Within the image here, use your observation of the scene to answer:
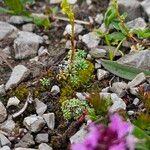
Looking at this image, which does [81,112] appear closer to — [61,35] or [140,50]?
[140,50]

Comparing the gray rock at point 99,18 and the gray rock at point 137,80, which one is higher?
the gray rock at point 99,18

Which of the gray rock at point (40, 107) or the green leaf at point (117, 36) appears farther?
the green leaf at point (117, 36)

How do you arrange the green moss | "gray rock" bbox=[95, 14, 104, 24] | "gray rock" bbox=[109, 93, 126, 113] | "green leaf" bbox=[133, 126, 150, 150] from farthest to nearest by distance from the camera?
"gray rock" bbox=[95, 14, 104, 24], the green moss, "gray rock" bbox=[109, 93, 126, 113], "green leaf" bbox=[133, 126, 150, 150]

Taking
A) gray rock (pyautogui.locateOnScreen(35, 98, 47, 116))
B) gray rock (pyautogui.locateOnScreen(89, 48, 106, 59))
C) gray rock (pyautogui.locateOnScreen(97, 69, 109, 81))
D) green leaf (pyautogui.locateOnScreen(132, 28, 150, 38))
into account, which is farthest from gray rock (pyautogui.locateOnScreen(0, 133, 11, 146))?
green leaf (pyautogui.locateOnScreen(132, 28, 150, 38))

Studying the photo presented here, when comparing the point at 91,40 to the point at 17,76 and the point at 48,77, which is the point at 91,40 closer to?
the point at 48,77

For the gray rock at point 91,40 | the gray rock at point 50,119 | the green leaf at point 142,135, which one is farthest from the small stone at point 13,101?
the green leaf at point 142,135

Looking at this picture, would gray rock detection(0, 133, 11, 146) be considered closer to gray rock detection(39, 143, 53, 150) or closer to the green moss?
gray rock detection(39, 143, 53, 150)

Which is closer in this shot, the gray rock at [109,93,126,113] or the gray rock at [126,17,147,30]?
the gray rock at [109,93,126,113]

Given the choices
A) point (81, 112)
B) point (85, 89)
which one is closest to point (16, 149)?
→ point (81, 112)

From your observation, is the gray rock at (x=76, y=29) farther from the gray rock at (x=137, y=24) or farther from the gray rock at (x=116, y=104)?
the gray rock at (x=116, y=104)
